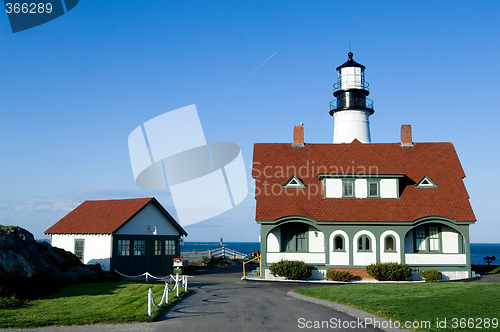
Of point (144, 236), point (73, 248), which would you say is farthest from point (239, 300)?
point (73, 248)

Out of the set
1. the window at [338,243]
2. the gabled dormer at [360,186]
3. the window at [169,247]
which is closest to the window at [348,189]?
the gabled dormer at [360,186]

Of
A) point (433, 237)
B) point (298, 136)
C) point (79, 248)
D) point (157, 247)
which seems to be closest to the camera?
point (433, 237)

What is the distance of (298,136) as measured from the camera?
36.6 metres

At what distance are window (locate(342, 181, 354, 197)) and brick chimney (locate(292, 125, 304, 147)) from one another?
4.99 meters

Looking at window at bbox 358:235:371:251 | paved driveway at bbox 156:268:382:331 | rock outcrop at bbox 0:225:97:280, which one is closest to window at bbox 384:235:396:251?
window at bbox 358:235:371:251

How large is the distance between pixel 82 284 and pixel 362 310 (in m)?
15.0

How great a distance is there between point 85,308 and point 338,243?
1736 centimetres

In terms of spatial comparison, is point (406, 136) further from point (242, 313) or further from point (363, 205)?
point (242, 313)

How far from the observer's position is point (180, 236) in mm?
37469

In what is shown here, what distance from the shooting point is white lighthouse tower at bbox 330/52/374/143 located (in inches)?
1590

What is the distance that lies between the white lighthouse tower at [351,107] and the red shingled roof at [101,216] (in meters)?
14.8

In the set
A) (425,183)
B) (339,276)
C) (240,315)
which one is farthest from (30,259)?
(425,183)

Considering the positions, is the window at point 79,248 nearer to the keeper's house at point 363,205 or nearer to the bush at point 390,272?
the keeper's house at point 363,205

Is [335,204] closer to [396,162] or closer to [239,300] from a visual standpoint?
[396,162]
